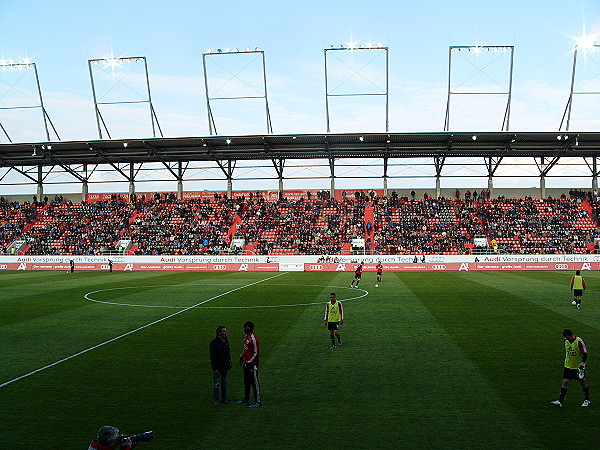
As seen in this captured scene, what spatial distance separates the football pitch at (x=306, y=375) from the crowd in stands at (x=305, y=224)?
2921 cm

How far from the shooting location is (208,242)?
185ft

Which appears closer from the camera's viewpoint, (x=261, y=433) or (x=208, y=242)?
(x=261, y=433)

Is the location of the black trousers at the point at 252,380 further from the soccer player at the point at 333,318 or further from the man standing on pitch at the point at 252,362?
the soccer player at the point at 333,318

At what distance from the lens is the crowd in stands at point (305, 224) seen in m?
53.2

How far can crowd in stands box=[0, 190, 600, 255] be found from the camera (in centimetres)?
5322

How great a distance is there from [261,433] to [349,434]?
1.47 m

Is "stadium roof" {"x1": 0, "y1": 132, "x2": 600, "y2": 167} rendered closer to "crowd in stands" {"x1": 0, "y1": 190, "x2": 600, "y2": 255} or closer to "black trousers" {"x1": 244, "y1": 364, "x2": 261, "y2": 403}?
"crowd in stands" {"x1": 0, "y1": 190, "x2": 600, "y2": 255}

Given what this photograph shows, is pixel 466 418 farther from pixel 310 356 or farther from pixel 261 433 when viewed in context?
pixel 310 356

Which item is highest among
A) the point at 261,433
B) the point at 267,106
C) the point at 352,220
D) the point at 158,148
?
the point at 267,106

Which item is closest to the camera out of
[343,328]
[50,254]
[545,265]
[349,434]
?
[349,434]

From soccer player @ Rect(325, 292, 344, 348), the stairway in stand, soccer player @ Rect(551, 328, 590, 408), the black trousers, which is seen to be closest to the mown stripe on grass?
soccer player @ Rect(551, 328, 590, 408)

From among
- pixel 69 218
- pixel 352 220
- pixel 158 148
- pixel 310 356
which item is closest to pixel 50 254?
pixel 69 218

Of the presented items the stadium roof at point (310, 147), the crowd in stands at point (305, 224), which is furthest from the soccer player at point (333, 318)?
the stadium roof at point (310, 147)

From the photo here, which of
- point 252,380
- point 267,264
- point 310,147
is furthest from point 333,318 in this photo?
point 310,147
